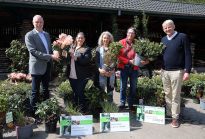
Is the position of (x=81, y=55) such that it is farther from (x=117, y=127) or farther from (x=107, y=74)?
(x=117, y=127)

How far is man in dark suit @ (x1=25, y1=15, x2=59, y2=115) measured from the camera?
5859 millimetres

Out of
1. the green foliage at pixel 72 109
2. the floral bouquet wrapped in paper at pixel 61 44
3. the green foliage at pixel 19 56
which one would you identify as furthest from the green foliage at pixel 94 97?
the green foliage at pixel 19 56

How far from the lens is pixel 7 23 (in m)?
13.1

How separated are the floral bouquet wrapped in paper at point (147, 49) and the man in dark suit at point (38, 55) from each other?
1.70m

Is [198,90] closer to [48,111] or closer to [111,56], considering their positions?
[111,56]

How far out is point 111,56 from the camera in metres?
6.23

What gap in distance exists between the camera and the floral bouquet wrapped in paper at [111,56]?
20.3 feet

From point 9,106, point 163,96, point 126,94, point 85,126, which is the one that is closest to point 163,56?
point 163,96

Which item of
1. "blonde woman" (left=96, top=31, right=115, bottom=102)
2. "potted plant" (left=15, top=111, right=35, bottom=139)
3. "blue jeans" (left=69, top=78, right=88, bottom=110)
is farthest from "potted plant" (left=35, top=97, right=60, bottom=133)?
"blonde woman" (left=96, top=31, right=115, bottom=102)

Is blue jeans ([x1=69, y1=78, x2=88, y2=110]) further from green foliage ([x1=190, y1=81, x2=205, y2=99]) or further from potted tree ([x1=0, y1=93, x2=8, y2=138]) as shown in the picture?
green foliage ([x1=190, y1=81, x2=205, y2=99])

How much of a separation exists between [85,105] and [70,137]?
1.16 metres

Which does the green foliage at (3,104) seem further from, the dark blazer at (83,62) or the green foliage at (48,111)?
the dark blazer at (83,62)

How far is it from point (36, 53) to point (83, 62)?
3.11 feet

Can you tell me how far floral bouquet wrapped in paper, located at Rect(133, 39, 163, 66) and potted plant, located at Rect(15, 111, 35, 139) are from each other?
101 inches
